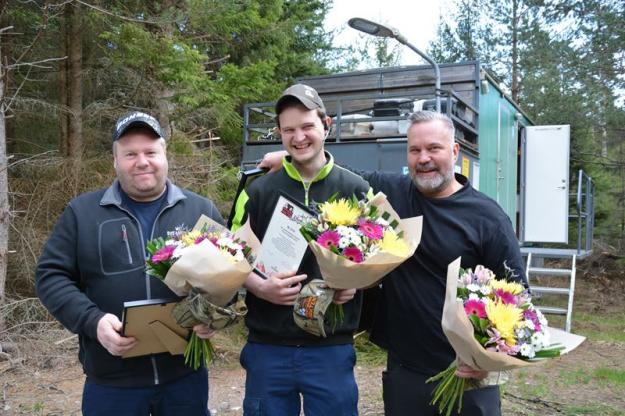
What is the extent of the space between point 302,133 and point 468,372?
1231mm

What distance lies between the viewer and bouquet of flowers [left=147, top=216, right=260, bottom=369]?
1.96 metres

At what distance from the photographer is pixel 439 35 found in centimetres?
1894

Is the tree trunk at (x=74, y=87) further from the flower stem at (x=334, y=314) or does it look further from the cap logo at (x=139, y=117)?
the flower stem at (x=334, y=314)

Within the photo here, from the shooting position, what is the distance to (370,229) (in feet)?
6.77

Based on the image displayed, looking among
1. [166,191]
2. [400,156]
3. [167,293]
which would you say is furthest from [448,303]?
[400,156]

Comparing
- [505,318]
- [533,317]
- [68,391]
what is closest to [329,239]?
[505,318]

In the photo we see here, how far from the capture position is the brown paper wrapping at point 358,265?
78.2 inches

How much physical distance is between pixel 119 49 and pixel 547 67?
1244cm

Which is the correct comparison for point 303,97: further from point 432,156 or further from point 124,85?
point 124,85

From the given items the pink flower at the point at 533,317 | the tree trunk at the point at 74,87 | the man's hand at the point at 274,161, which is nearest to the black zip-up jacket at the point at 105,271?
the man's hand at the point at 274,161

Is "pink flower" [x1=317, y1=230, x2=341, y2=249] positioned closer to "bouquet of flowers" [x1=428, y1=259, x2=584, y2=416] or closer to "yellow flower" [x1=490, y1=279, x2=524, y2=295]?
"bouquet of flowers" [x1=428, y1=259, x2=584, y2=416]

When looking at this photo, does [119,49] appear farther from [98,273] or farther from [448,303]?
[448,303]

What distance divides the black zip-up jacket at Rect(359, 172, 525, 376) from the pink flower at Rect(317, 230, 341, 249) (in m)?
0.57

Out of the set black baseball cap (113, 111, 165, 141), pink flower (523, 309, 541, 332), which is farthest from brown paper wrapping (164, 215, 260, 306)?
pink flower (523, 309, 541, 332)
